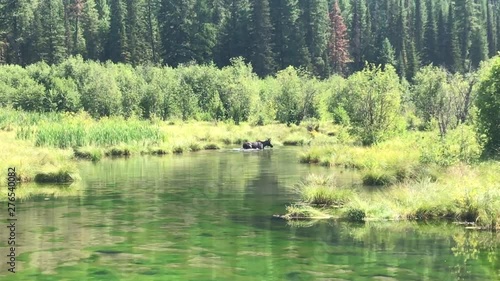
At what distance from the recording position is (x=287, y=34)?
5049 inches

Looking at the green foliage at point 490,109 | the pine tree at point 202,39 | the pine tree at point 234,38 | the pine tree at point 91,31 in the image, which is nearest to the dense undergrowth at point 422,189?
the green foliage at point 490,109

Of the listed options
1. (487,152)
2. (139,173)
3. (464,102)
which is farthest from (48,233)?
(464,102)

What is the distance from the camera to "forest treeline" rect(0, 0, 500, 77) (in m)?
115

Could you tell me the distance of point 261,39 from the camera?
125 m

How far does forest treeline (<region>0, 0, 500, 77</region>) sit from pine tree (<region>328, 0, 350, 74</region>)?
0.21 meters

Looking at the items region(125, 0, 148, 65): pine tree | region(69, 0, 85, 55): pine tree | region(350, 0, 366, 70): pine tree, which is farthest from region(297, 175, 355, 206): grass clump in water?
region(350, 0, 366, 70): pine tree

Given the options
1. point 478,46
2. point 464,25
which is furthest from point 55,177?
point 464,25

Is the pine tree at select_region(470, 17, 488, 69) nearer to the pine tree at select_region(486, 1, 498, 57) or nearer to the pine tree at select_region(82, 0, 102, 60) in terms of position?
the pine tree at select_region(486, 1, 498, 57)

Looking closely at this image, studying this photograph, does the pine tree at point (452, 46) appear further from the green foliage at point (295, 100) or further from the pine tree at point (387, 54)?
the green foliage at point (295, 100)

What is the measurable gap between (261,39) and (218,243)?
110 meters

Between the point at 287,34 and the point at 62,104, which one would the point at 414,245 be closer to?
the point at 62,104

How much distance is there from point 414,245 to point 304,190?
298 inches

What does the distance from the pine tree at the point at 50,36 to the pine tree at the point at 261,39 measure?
37315 mm

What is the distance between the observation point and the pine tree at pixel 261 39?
121644 millimetres
